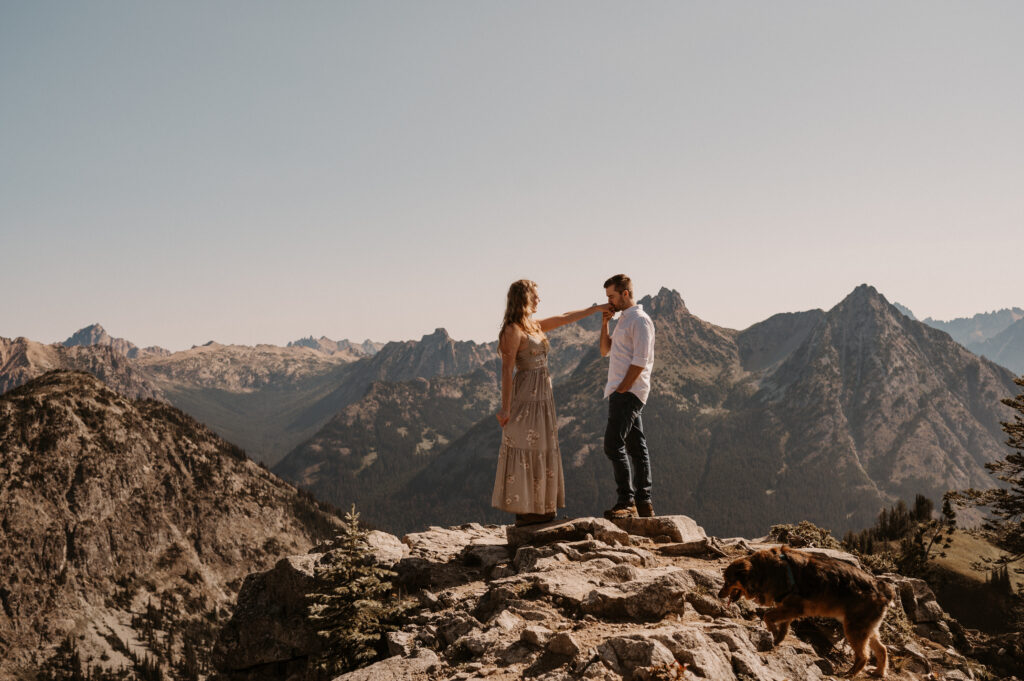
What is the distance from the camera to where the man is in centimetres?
1249

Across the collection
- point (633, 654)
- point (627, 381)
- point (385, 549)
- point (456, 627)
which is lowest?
point (456, 627)

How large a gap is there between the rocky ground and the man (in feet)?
5.33

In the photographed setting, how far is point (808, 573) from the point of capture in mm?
8453

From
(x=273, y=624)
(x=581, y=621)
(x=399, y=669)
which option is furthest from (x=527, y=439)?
(x=273, y=624)

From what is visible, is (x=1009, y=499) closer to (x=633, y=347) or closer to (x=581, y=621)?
(x=633, y=347)

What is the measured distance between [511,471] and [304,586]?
6.45 m

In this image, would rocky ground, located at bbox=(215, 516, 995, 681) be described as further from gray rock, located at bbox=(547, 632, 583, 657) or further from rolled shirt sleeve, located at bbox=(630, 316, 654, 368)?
rolled shirt sleeve, located at bbox=(630, 316, 654, 368)

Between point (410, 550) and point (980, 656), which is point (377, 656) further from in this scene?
point (980, 656)

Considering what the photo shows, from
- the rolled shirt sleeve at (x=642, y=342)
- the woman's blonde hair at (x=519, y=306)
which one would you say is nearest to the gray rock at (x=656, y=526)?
the rolled shirt sleeve at (x=642, y=342)

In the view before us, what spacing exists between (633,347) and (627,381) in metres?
0.77

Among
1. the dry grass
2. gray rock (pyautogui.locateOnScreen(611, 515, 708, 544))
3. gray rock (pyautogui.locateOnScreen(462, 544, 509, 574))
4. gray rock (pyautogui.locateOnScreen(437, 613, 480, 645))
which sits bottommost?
the dry grass

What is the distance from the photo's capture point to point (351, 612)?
11016mm

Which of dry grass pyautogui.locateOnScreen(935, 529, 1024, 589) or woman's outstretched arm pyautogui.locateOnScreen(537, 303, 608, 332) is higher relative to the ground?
woman's outstretched arm pyautogui.locateOnScreen(537, 303, 608, 332)

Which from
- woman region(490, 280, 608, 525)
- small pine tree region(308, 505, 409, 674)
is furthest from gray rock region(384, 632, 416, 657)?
woman region(490, 280, 608, 525)
